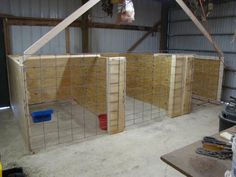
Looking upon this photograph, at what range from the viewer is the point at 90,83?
172 inches

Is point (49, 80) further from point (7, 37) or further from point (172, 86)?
point (172, 86)

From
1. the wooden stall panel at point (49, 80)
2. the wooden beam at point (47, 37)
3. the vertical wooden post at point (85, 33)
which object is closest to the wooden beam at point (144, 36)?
the vertical wooden post at point (85, 33)

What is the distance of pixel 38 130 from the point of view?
11.9 feet

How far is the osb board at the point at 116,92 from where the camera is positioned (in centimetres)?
325

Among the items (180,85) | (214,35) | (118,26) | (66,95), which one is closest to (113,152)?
(180,85)

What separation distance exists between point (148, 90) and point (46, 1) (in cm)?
318

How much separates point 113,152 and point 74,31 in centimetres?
373

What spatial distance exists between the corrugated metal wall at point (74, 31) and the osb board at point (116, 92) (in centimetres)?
271

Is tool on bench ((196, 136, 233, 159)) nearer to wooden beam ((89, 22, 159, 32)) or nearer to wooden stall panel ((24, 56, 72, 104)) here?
wooden stall panel ((24, 56, 72, 104))

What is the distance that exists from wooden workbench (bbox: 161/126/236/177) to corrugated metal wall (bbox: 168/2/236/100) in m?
4.93

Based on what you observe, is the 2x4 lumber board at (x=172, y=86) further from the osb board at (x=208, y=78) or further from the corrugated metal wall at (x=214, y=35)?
the corrugated metal wall at (x=214, y=35)

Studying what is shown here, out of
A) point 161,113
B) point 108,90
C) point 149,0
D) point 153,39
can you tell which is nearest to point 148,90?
point 161,113

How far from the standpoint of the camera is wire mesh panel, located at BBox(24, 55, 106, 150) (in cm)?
350

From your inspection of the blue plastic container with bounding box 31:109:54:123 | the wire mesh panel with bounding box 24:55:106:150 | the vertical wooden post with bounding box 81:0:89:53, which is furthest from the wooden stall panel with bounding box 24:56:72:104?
the blue plastic container with bounding box 31:109:54:123
